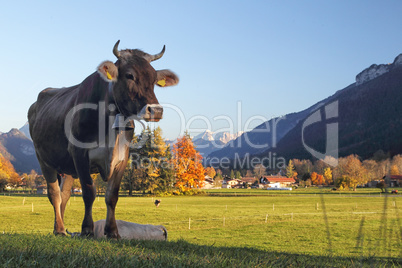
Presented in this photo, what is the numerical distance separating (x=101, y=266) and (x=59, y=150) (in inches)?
185

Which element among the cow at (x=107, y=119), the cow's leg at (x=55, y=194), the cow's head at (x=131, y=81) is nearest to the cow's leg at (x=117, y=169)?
the cow at (x=107, y=119)

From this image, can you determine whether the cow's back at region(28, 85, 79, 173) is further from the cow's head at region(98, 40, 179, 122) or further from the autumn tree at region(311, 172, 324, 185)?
the autumn tree at region(311, 172, 324, 185)

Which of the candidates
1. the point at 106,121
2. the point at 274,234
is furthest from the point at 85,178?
the point at 274,234

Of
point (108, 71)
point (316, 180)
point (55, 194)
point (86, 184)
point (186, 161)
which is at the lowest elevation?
point (316, 180)

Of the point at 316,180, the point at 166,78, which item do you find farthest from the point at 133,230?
the point at 316,180

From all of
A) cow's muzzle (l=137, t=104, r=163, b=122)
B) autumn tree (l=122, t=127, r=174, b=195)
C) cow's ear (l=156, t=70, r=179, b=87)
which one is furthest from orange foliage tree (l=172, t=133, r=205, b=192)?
cow's muzzle (l=137, t=104, r=163, b=122)

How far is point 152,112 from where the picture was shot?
6359 mm

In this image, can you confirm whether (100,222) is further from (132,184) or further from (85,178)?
(132,184)

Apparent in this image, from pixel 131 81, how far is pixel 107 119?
92 centimetres

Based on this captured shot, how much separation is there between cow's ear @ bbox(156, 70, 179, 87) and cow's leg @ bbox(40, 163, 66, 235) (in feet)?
11.1

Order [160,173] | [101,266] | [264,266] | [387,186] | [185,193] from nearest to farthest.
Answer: [101,266] → [387,186] → [264,266] → [160,173] → [185,193]

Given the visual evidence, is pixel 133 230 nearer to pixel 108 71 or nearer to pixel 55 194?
pixel 55 194

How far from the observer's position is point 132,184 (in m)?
82.0

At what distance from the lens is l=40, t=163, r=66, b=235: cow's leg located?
8.55 meters
